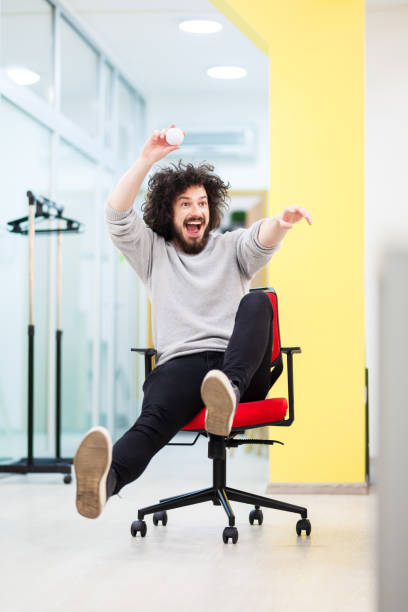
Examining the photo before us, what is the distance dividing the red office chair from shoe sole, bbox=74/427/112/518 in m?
0.59

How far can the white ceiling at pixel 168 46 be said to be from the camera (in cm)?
461

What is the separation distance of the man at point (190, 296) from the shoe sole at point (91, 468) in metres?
0.16

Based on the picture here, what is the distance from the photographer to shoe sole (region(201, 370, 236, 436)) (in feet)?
6.41

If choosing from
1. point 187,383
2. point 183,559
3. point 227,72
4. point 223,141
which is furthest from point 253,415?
point 223,141

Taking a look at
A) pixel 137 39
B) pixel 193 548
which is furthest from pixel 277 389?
pixel 137 39

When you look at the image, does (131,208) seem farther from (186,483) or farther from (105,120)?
(105,120)

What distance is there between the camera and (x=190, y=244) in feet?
8.76

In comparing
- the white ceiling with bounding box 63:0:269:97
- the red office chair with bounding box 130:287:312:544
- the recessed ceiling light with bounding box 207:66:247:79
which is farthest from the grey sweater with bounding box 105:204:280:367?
the recessed ceiling light with bounding box 207:66:247:79

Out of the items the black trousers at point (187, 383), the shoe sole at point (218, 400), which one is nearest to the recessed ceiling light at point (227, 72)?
the black trousers at point (187, 383)

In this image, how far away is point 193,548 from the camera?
2334mm

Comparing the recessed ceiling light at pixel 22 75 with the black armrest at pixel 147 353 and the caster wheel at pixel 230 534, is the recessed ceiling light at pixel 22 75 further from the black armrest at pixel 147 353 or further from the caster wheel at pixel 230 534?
the caster wheel at pixel 230 534

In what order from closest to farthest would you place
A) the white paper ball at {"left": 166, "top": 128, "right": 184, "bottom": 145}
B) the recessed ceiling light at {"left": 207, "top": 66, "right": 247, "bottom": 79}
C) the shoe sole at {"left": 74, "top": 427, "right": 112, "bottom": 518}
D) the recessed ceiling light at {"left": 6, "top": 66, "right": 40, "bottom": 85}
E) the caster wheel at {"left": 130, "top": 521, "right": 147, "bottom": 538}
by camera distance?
the shoe sole at {"left": 74, "top": 427, "right": 112, "bottom": 518} → the white paper ball at {"left": 166, "top": 128, "right": 184, "bottom": 145} → the caster wheel at {"left": 130, "top": 521, "right": 147, "bottom": 538} → the recessed ceiling light at {"left": 6, "top": 66, "right": 40, "bottom": 85} → the recessed ceiling light at {"left": 207, "top": 66, "right": 247, "bottom": 79}

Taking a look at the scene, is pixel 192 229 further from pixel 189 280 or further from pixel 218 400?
pixel 218 400

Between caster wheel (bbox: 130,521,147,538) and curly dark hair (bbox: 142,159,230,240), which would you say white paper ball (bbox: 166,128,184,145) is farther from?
caster wheel (bbox: 130,521,147,538)
